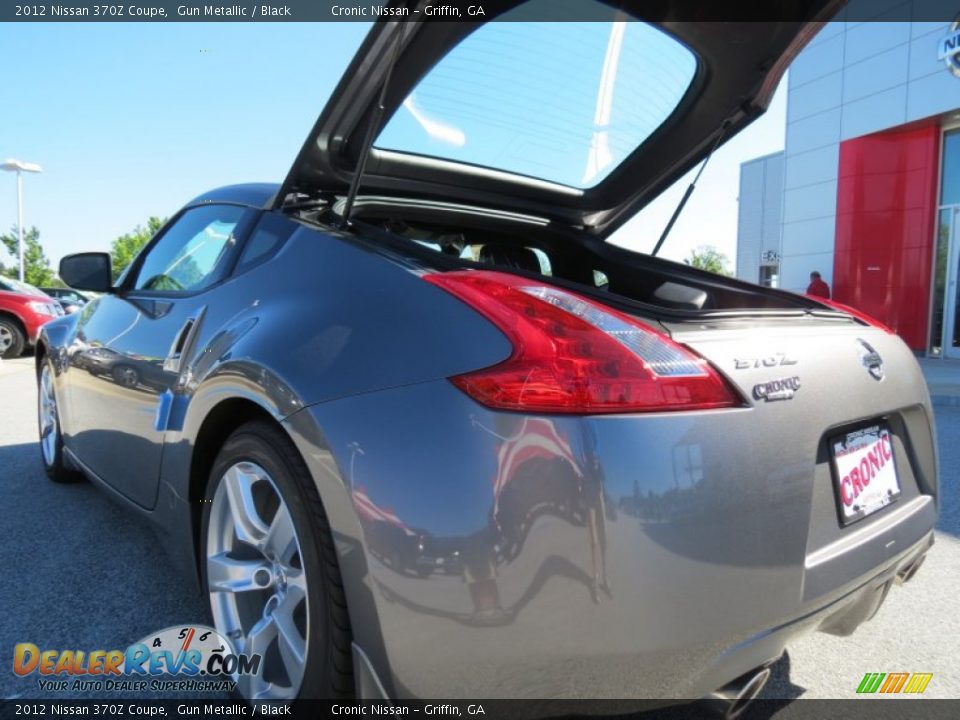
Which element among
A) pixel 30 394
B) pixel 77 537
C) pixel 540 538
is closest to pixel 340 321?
pixel 540 538

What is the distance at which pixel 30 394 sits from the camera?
287 inches

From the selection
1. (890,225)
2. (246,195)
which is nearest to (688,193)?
(246,195)

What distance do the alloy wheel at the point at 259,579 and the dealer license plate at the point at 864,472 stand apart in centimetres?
124

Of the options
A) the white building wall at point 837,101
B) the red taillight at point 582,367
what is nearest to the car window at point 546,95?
the red taillight at point 582,367

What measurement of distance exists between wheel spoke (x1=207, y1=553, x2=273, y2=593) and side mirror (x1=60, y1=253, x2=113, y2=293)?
1.75m

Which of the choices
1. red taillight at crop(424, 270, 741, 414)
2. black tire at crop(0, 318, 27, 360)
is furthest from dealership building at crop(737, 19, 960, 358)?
black tire at crop(0, 318, 27, 360)

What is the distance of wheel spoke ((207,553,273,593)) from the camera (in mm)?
1688

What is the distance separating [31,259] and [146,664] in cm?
5121

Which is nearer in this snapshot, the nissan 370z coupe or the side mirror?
the nissan 370z coupe

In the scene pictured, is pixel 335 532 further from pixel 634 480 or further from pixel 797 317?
pixel 797 317

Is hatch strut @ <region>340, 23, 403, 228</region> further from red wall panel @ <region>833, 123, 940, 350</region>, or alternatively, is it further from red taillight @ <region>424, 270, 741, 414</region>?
red wall panel @ <region>833, 123, 940, 350</region>

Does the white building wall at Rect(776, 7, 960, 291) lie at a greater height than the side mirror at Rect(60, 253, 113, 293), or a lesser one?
greater

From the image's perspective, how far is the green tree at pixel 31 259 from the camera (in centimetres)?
4356

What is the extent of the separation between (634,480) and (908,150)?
1455cm
